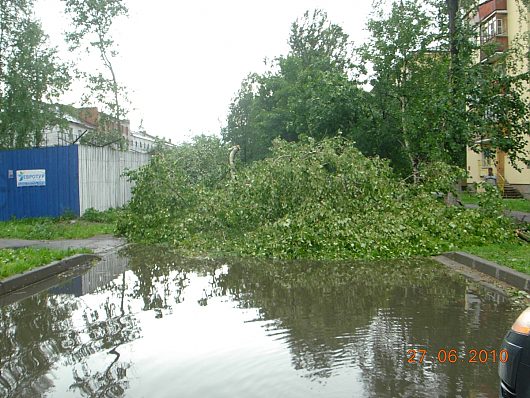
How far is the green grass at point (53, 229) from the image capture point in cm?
1493

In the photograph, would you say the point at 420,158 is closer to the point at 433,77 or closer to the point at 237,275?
the point at 433,77

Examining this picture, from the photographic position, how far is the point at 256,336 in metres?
5.71

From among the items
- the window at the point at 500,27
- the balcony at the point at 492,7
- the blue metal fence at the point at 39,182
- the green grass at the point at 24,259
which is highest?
the balcony at the point at 492,7

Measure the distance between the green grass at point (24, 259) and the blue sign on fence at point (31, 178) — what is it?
29.2 ft

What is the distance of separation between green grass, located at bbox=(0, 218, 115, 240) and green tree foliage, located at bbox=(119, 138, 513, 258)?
50.0 inches

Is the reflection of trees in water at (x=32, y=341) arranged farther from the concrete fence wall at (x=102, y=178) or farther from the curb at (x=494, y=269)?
the concrete fence wall at (x=102, y=178)

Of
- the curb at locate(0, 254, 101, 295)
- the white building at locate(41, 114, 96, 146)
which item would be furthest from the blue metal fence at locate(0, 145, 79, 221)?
the curb at locate(0, 254, 101, 295)

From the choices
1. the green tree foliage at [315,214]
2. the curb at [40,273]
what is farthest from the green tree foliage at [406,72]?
the curb at [40,273]

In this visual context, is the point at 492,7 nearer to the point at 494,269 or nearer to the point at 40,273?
the point at 494,269

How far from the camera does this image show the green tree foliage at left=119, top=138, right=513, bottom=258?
39.0 ft

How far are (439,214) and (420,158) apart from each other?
348 inches

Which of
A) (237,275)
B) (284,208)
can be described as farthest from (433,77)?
(237,275)

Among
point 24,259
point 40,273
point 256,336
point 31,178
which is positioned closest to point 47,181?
point 31,178

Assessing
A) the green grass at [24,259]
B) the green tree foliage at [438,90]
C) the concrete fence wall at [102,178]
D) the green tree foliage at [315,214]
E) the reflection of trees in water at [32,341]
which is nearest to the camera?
the reflection of trees in water at [32,341]
